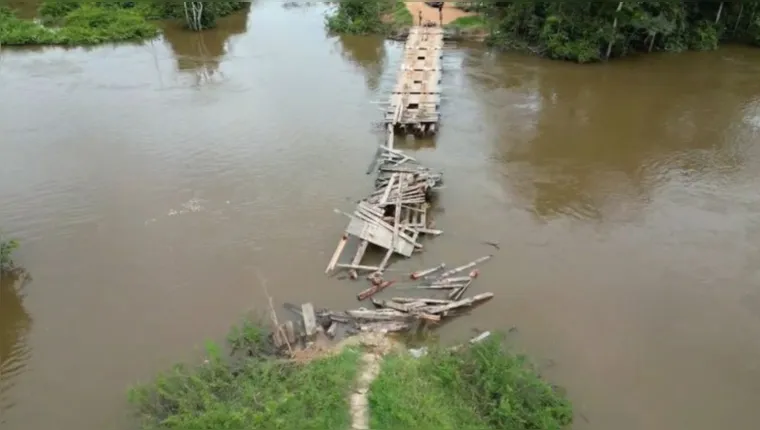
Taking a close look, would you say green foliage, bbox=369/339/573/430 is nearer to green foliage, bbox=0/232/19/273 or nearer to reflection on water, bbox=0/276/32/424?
reflection on water, bbox=0/276/32/424

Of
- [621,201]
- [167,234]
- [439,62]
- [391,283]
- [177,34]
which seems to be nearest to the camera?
[391,283]

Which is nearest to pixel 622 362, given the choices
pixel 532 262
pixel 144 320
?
pixel 532 262

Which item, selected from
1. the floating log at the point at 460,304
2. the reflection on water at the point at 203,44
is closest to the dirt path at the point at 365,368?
the floating log at the point at 460,304

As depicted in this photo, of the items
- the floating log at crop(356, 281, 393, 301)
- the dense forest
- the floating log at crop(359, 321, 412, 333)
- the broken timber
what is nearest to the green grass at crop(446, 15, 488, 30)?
the dense forest

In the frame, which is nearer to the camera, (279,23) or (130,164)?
(130,164)

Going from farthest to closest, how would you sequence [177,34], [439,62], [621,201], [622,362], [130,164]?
[177,34] → [439,62] → [130,164] → [621,201] → [622,362]

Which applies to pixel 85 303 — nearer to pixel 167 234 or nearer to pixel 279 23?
pixel 167 234

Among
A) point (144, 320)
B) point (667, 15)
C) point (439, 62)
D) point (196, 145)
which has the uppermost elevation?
point (667, 15)

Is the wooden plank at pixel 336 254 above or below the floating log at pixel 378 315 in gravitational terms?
above

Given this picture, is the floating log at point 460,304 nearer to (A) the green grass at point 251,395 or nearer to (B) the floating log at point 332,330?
(B) the floating log at point 332,330
